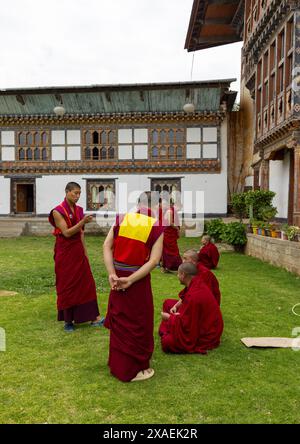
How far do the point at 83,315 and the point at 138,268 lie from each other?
1.93m

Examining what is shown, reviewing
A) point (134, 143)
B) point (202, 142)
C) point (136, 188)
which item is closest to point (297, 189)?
point (202, 142)

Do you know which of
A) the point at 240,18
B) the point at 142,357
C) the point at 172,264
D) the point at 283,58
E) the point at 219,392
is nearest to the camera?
the point at 219,392

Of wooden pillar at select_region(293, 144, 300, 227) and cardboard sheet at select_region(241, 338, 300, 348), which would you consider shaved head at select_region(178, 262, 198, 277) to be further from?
wooden pillar at select_region(293, 144, 300, 227)

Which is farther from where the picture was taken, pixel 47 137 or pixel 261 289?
pixel 47 137

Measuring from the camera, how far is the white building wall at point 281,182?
16.0 meters

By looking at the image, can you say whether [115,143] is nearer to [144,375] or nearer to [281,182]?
[281,182]

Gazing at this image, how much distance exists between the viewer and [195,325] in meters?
4.82

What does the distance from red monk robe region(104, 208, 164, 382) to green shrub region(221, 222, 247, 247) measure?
11227mm

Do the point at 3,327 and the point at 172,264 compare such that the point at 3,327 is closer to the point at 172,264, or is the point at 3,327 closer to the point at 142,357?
the point at 142,357

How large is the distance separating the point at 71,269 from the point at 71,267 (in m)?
0.03

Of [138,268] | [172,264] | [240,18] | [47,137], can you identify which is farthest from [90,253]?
[240,18]

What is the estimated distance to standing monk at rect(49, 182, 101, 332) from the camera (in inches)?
223

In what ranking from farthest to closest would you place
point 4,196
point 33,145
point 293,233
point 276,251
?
1. point 4,196
2. point 33,145
3. point 276,251
4. point 293,233

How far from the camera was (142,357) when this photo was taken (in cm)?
413
